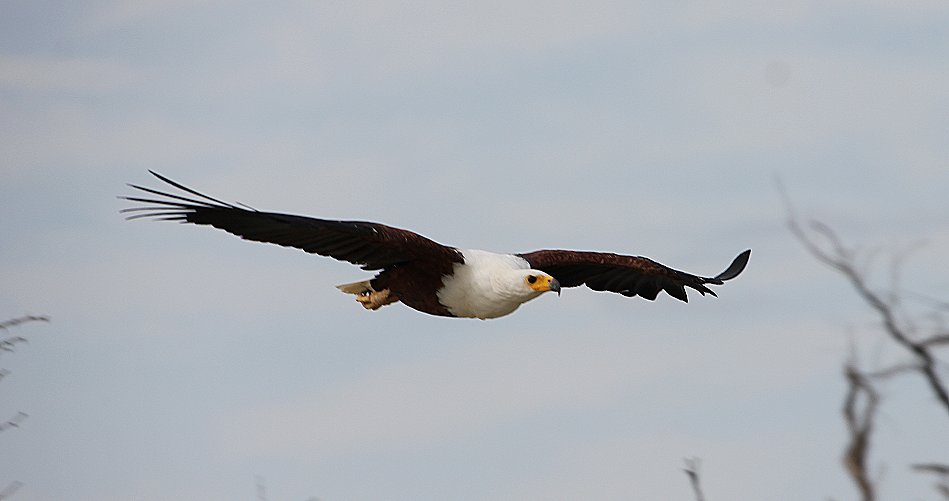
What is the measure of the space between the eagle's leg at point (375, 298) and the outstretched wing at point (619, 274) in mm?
1200

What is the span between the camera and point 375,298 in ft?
30.7

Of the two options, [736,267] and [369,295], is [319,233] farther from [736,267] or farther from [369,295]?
[736,267]

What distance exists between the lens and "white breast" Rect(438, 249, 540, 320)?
8875 mm

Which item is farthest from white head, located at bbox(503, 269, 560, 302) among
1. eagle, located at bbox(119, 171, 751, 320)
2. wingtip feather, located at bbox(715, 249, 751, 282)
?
wingtip feather, located at bbox(715, 249, 751, 282)

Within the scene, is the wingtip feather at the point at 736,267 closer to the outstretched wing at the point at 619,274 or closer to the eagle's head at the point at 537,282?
the outstretched wing at the point at 619,274

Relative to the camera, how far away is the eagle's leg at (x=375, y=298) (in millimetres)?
9312

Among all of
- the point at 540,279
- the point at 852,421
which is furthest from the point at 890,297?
the point at 540,279

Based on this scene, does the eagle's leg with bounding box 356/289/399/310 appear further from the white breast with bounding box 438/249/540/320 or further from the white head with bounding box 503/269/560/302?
the white head with bounding box 503/269/560/302

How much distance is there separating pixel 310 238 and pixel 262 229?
36cm

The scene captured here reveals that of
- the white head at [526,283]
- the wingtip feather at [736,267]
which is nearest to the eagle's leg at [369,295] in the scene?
the white head at [526,283]

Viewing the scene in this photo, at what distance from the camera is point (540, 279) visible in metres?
8.77

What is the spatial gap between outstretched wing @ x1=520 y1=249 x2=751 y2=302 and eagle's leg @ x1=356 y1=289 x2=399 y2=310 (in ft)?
3.94

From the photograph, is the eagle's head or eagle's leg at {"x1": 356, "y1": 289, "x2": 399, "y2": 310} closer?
the eagle's head

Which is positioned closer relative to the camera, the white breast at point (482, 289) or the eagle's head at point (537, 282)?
the eagle's head at point (537, 282)
